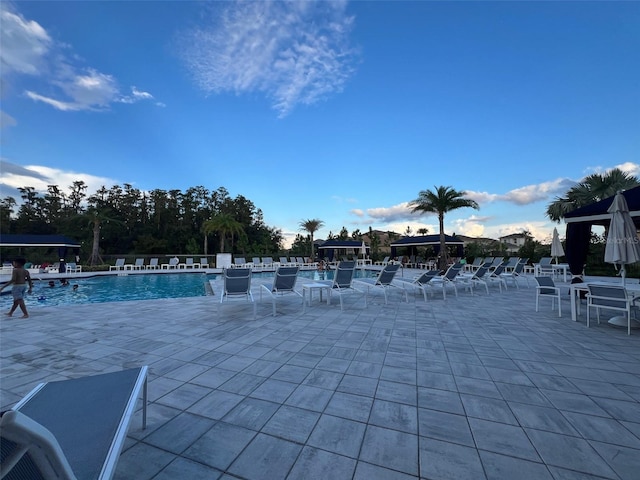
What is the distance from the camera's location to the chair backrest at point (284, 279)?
576 cm

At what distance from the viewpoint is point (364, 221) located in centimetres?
4444

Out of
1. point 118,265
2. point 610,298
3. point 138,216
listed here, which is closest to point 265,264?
point 118,265

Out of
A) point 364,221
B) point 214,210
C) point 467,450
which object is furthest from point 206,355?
point 364,221

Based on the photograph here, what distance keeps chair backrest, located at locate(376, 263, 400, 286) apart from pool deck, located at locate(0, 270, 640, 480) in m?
1.95

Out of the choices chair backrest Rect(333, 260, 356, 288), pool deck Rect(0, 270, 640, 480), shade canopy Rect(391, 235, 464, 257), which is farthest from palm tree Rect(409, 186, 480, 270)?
pool deck Rect(0, 270, 640, 480)

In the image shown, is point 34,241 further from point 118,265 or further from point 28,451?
point 28,451

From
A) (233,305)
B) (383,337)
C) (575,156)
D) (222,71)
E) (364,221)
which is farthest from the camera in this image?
(364,221)

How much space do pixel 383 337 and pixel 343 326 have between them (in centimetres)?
81

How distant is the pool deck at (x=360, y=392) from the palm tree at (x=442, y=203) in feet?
42.8

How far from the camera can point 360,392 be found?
2.52 meters

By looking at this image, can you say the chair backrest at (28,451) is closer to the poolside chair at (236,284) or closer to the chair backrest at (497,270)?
the poolside chair at (236,284)

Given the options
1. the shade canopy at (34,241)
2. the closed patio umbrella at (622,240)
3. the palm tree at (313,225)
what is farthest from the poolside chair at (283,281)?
the palm tree at (313,225)

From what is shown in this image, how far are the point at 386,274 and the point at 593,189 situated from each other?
15.8 meters

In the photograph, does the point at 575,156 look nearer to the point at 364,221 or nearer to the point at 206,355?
the point at 206,355
